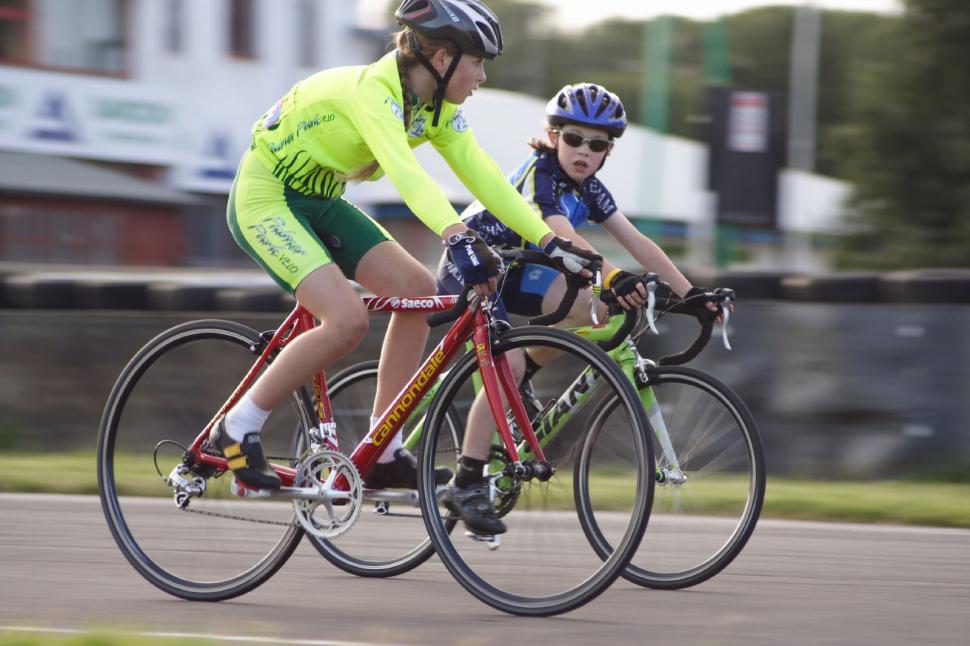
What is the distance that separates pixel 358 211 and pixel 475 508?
130 centimetres

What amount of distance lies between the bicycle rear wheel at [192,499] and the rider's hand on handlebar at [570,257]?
4.11 ft

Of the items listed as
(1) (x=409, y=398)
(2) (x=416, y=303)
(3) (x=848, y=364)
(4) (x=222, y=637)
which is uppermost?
(2) (x=416, y=303)

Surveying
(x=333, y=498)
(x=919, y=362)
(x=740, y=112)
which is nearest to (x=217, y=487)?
(x=333, y=498)

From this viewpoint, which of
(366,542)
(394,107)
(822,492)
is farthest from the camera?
(822,492)

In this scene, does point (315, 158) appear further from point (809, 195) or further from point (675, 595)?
point (809, 195)

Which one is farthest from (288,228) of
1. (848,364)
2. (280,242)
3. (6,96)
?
(6,96)

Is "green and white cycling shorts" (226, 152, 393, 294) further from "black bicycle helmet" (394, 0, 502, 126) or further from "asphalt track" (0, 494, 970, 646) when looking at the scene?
"asphalt track" (0, 494, 970, 646)

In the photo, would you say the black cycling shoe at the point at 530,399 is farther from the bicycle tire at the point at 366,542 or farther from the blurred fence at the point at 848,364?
the blurred fence at the point at 848,364

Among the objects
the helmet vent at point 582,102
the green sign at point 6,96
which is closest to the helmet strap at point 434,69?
the helmet vent at point 582,102

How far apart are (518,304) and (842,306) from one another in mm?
3475

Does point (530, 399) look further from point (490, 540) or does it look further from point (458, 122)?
point (458, 122)

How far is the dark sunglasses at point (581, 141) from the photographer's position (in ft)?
19.3

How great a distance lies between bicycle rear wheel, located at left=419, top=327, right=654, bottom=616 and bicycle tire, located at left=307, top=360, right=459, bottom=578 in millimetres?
428

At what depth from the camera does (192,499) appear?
5621 mm
